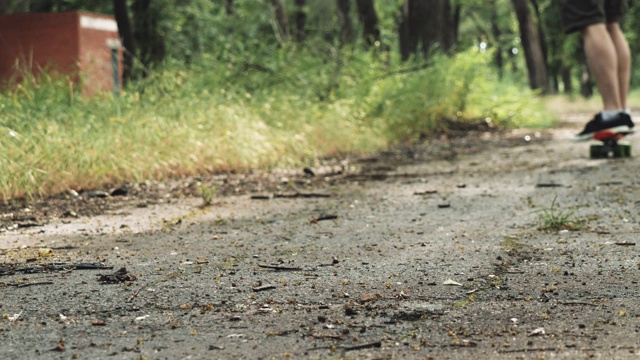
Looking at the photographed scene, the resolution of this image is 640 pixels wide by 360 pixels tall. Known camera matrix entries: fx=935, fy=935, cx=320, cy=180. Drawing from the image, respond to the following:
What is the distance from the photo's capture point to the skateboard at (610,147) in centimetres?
654

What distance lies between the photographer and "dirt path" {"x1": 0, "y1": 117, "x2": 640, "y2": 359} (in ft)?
6.77

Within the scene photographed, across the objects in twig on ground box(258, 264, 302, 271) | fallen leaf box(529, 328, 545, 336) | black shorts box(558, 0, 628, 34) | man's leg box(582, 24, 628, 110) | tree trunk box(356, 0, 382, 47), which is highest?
tree trunk box(356, 0, 382, 47)

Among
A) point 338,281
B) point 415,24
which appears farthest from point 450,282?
point 415,24

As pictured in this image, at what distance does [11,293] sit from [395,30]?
126 ft

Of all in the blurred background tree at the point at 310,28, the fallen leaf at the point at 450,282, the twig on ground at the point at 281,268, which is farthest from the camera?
the blurred background tree at the point at 310,28

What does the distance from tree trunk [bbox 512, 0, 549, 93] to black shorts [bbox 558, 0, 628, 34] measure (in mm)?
16319

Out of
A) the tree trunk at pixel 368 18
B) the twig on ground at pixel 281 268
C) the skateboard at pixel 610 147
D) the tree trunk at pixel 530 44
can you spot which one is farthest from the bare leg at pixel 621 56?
the tree trunk at pixel 530 44

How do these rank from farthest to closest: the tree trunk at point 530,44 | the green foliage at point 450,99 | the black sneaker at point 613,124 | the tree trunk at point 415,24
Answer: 1. the tree trunk at point 530,44
2. the tree trunk at point 415,24
3. the green foliage at point 450,99
4. the black sneaker at point 613,124

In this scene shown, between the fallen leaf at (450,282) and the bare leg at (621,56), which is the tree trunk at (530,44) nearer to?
the bare leg at (621,56)

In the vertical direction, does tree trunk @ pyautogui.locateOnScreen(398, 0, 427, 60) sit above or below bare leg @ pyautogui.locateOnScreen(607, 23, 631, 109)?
above

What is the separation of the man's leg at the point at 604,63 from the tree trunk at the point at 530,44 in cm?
1643

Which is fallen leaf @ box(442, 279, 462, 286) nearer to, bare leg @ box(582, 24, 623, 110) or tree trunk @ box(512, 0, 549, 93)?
bare leg @ box(582, 24, 623, 110)

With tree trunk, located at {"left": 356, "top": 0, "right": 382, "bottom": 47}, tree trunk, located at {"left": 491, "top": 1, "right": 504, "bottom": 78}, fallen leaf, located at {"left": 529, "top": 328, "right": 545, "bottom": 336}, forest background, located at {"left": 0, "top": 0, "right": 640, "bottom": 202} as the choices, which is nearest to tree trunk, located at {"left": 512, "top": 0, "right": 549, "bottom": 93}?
tree trunk, located at {"left": 356, "top": 0, "right": 382, "bottom": 47}

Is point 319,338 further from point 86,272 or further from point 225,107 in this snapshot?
point 225,107
